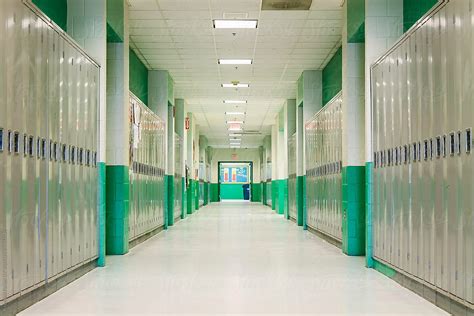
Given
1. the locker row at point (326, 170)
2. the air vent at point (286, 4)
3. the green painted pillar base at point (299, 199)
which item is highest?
the air vent at point (286, 4)

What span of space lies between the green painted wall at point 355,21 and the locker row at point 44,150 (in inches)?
161

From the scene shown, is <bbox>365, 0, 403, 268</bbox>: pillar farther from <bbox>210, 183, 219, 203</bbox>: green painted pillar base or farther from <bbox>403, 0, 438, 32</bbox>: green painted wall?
<bbox>210, 183, 219, 203</bbox>: green painted pillar base

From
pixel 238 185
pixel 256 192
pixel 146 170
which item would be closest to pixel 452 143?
→ pixel 146 170

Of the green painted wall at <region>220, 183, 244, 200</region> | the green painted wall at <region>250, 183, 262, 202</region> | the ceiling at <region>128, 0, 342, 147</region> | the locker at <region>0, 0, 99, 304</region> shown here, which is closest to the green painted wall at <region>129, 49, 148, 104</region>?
the ceiling at <region>128, 0, 342, 147</region>

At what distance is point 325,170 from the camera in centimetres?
1116

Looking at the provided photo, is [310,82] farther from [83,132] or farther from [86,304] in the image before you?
[86,304]

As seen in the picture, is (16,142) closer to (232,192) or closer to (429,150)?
(429,150)

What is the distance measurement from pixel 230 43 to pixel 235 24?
49.8 inches

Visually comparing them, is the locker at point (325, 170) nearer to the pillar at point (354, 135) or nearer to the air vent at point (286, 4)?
the pillar at point (354, 135)

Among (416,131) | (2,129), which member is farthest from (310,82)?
(2,129)

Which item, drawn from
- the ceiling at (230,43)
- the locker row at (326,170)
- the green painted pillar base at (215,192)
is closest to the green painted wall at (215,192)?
the green painted pillar base at (215,192)

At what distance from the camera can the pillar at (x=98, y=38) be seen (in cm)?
740

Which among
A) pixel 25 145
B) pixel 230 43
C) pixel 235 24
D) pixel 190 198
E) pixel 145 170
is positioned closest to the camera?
pixel 25 145

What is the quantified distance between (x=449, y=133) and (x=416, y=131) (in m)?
0.94
